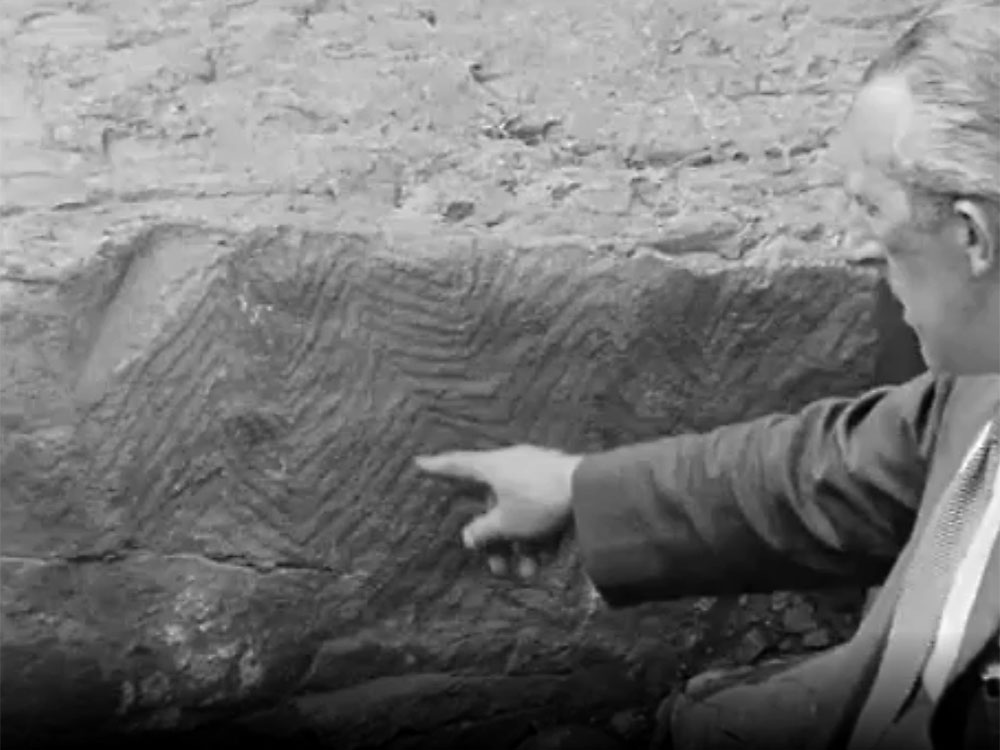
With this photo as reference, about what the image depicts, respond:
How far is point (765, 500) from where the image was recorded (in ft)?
5.54

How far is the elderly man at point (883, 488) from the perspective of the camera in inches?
61.0

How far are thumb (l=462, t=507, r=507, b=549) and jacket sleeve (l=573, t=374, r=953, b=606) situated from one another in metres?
0.07

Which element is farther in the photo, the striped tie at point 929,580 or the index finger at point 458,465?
the index finger at point 458,465

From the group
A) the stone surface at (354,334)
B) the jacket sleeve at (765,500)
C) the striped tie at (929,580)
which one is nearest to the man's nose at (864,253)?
the stone surface at (354,334)

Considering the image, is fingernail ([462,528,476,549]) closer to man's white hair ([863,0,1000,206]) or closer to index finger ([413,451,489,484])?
index finger ([413,451,489,484])

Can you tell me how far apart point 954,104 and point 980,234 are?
0.08 metres

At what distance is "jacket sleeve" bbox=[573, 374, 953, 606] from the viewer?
5.46 feet

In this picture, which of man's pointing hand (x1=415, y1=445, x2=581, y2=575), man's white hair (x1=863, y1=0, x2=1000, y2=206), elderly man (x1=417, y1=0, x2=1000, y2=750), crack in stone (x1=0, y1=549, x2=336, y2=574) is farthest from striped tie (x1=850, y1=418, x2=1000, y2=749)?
crack in stone (x1=0, y1=549, x2=336, y2=574)

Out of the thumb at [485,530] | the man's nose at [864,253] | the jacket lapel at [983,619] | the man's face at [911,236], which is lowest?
the thumb at [485,530]

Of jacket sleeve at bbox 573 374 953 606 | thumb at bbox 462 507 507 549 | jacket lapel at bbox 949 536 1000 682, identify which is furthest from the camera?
thumb at bbox 462 507 507 549

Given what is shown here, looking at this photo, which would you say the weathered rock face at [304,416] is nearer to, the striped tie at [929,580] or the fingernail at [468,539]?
the fingernail at [468,539]

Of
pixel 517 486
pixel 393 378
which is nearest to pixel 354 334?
pixel 393 378

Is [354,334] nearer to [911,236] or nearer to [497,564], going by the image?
[497,564]

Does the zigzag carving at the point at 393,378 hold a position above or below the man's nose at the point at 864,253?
below
